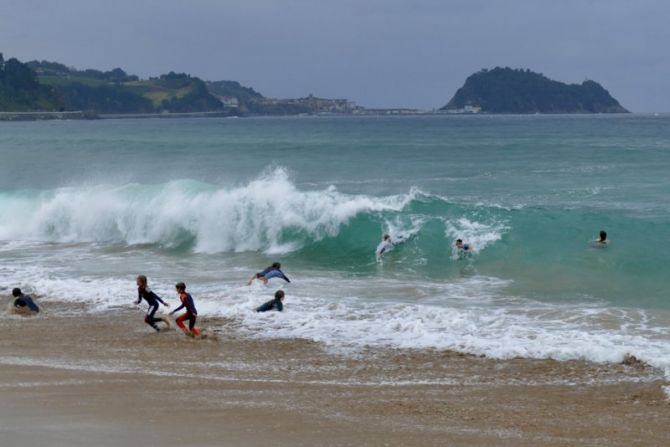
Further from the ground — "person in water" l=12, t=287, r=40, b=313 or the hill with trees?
the hill with trees

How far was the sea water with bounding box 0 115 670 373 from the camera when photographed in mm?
13734

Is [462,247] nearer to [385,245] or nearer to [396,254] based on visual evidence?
[396,254]

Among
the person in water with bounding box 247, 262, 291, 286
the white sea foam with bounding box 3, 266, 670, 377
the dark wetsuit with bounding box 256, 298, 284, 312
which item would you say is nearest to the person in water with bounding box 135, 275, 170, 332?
the white sea foam with bounding box 3, 266, 670, 377

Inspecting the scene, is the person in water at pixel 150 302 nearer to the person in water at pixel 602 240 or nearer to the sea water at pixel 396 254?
the sea water at pixel 396 254

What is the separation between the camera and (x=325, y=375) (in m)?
11.1

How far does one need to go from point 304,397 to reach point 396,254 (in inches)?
480

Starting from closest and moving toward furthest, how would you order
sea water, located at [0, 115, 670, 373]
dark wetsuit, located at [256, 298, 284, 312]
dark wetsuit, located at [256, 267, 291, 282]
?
sea water, located at [0, 115, 670, 373]
dark wetsuit, located at [256, 298, 284, 312]
dark wetsuit, located at [256, 267, 291, 282]

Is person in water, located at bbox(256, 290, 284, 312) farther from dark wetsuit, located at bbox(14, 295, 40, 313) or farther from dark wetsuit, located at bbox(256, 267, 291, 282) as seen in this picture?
dark wetsuit, located at bbox(14, 295, 40, 313)

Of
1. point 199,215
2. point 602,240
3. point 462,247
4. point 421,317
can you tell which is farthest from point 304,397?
point 199,215

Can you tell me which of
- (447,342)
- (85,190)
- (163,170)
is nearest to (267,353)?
(447,342)

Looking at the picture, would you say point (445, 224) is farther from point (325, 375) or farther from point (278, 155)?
point (278, 155)

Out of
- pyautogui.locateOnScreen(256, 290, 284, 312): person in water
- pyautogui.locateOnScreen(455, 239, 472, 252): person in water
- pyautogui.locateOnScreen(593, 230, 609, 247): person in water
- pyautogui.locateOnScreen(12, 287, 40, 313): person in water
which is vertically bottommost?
pyautogui.locateOnScreen(12, 287, 40, 313): person in water

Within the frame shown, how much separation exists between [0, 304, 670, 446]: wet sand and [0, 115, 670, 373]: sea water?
948mm

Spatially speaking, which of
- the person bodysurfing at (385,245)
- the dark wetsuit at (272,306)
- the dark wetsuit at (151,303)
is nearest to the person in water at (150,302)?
the dark wetsuit at (151,303)
